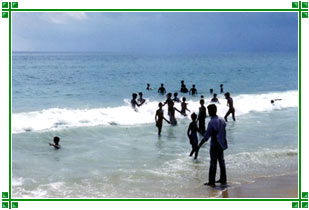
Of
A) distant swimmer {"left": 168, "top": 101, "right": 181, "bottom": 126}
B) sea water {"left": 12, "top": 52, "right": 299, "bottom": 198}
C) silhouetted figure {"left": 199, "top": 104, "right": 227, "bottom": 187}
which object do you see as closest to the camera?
silhouetted figure {"left": 199, "top": 104, "right": 227, "bottom": 187}

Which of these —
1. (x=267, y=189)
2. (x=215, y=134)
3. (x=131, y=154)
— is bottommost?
(x=267, y=189)

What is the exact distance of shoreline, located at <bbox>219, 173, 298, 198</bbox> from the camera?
796 centimetres

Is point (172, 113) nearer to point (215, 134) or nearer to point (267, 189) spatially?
point (215, 134)

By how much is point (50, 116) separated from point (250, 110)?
11.0m

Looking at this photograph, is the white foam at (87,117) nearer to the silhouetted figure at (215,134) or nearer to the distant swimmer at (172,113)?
the distant swimmer at (172,113)

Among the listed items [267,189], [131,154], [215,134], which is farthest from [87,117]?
[267,189]

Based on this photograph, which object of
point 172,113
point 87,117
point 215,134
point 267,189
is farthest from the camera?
point 87,117

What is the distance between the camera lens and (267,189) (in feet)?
27.5

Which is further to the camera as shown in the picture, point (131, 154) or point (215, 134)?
point (131, 154)

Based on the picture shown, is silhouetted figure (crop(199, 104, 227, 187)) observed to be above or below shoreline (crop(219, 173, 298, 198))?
above

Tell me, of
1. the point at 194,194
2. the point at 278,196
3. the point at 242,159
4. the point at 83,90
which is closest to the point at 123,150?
the point at 242,159

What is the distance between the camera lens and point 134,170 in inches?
408

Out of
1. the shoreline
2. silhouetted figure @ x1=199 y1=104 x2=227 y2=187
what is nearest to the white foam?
silhouetted figure @ x1=199 y1=104 x2=227 y2=187

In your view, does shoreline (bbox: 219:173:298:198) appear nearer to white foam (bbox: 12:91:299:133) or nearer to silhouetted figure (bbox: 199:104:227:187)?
silhouetted figure (bbox: 199:104:227:187)
